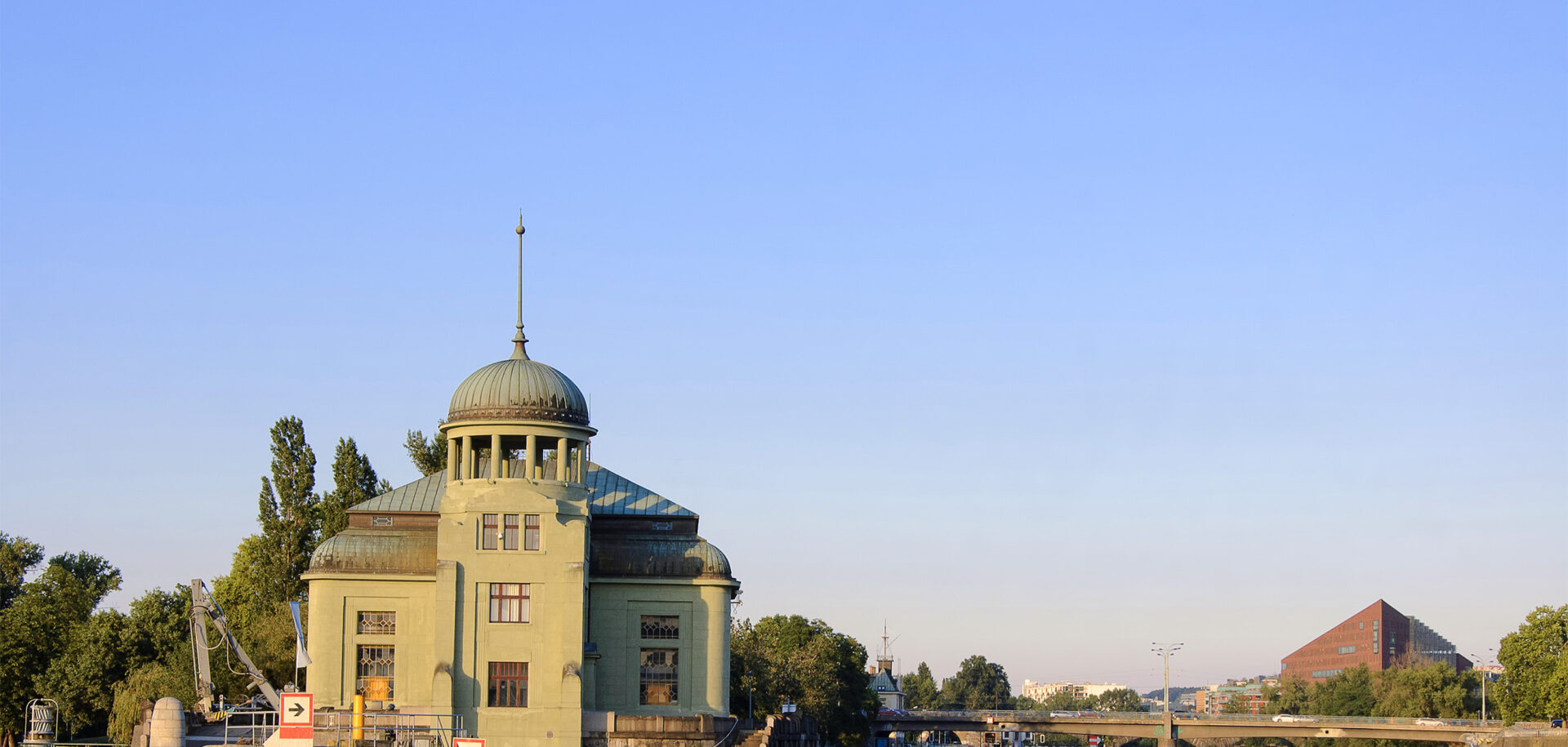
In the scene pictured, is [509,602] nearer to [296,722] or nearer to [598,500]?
[598,500]

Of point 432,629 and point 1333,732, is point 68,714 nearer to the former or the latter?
point 432,629

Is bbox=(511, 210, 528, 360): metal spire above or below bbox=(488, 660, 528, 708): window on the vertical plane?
above

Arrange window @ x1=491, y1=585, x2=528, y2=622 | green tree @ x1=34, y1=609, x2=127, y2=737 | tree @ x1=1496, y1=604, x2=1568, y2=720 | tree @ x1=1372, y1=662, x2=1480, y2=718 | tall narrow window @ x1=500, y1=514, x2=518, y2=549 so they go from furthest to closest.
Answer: tree @ x1=1372, y1=662, x2=1480, y2=718, tree @ x1=1496, y1=604, x2=1568, y2=720, green tree @ x1=34, y1=609, x2=127, y2=737, tall narrow window @ x1=500, y1=514, x2=518, y2=549, window @ x1=491, y1=585, x2=528, y2=622

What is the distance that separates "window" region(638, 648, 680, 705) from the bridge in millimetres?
68189

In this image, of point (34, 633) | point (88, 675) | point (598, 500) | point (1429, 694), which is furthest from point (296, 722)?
point (1429, 694)

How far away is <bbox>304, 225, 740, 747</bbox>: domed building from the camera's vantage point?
221ft

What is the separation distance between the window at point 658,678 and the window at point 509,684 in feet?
17.5

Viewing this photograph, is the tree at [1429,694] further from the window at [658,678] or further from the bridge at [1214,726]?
the window at [658,678]

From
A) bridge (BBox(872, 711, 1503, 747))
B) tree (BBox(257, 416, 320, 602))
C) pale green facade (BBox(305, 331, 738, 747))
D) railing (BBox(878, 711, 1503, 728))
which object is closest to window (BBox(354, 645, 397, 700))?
pale green facade (BBox(305, 331, 738, 747))

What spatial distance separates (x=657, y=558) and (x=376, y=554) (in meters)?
11.6

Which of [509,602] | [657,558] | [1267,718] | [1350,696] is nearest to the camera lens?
[509,602]

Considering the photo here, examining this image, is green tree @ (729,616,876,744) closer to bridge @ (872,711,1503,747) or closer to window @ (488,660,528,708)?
bridge @ (872,711,1503,747)

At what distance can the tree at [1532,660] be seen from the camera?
387ft

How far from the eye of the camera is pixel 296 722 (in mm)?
44719
